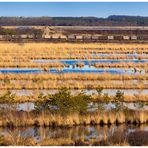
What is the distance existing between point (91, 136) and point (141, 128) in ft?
6.42

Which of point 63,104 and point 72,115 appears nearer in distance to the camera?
point 72,115

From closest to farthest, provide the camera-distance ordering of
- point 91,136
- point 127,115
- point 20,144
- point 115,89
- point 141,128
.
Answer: point 20,144
point 91,136
point 141,128
point 127,115
point 115,89

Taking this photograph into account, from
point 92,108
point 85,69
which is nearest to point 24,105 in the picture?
point 92,108

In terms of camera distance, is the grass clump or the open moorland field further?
the grass clump

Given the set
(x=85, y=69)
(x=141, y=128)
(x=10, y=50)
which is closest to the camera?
(x=141, y=128)

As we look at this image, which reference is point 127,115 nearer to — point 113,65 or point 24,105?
point 24,105

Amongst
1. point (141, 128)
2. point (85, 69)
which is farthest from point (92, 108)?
point (85, 69)

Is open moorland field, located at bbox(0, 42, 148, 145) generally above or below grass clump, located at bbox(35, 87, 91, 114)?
below

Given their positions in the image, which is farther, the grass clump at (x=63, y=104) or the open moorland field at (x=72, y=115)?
the grass clump at (x=63, y=104)

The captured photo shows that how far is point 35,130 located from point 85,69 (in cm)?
1904

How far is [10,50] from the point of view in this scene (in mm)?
49125

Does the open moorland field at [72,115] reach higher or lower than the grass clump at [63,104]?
lower

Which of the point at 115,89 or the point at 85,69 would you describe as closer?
the point at 115,89

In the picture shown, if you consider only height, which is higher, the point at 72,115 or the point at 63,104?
the point at 63,104
